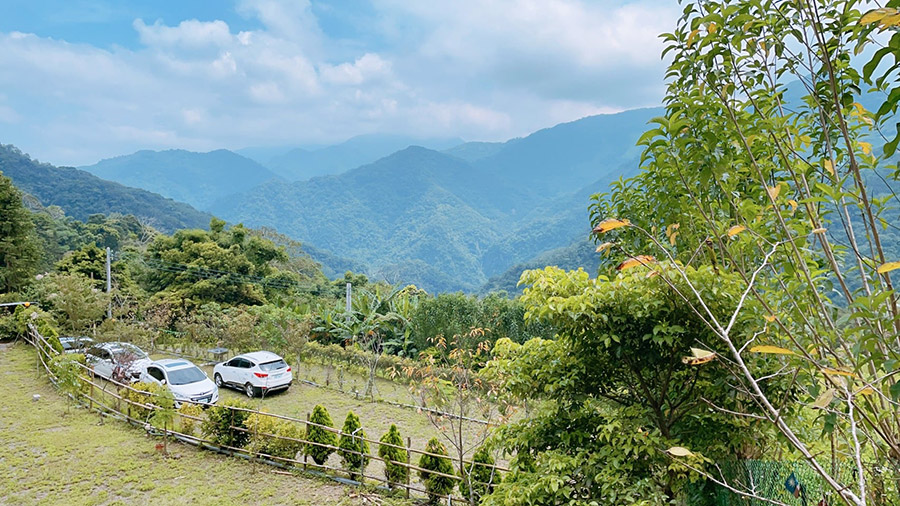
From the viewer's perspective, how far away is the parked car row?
459 inches

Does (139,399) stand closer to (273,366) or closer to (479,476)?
(273,366)

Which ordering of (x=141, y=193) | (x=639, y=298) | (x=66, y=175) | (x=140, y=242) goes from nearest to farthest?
(x=639, y=298), (x=140, y=242), (x=66, y=175), (x=141, y=193)

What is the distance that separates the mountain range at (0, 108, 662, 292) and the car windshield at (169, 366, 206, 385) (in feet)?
149

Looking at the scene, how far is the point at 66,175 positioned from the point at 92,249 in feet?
209

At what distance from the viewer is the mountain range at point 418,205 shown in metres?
87.1

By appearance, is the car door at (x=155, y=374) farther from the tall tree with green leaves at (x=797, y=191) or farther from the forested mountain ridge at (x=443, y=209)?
the forested mountain ridge at (x=443, y=209)

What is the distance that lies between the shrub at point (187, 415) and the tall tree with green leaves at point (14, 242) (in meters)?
16.7

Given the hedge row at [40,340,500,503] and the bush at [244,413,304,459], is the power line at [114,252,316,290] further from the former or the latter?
the bush at [244,413,304,459]

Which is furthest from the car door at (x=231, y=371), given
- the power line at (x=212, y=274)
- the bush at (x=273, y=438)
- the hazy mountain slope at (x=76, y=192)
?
the hazy mountain slope at (x=76, y=192)

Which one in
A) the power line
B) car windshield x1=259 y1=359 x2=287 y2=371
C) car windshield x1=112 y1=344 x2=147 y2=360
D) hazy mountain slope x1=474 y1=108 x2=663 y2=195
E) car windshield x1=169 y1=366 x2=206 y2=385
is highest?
hazy mountain slope x1=474 y1=108 x2=663 y2=195

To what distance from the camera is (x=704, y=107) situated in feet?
7.62

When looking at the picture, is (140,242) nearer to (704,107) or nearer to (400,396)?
(400,396)

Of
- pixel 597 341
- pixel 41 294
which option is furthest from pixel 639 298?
pixel 41 294

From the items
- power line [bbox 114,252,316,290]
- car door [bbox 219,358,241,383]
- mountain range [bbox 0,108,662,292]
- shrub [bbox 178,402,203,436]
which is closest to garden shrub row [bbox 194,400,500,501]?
shrub [bbox 178,402,203,436]
